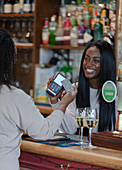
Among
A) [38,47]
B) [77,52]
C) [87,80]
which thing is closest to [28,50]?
[38,47]

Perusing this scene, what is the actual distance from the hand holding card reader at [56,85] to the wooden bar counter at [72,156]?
370mm

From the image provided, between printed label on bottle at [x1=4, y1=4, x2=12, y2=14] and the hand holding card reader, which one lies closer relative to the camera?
the hand holding card reader

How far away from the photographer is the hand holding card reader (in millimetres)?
2111

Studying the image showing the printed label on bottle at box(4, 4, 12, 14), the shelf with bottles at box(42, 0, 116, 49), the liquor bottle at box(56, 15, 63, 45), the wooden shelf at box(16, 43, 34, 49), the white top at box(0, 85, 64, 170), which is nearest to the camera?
the white top at box(0, 85, 64, 170)

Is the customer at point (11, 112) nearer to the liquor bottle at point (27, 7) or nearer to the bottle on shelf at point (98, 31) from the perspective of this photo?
the bottle on shelf at point (98, 31)

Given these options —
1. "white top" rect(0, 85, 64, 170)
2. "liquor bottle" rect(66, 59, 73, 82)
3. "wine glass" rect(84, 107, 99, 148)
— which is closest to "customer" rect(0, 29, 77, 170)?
"white top" rect(0, 85, 64, 170)

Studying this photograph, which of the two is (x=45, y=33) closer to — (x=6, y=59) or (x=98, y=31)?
(x=98, y=31)

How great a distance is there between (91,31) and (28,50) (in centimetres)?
82

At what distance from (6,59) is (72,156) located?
1.88 feet

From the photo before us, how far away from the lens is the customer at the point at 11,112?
1.56 meters

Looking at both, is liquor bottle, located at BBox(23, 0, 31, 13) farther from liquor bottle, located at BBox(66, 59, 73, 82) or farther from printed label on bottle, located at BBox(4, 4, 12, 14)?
liquor bottle, located at BBox(66, 59, 73, 82)

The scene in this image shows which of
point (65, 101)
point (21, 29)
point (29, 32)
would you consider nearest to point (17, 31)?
point (21, 29)

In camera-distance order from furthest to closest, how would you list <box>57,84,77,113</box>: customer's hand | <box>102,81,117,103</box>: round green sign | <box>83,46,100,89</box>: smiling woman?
<box>83,46,100,89</box>: smiling woman → <box>102,81,117,103</box>: round green sign → <box>57,84,77,113</box>: customer's hand

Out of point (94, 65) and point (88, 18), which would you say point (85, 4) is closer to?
point (88, 18)
